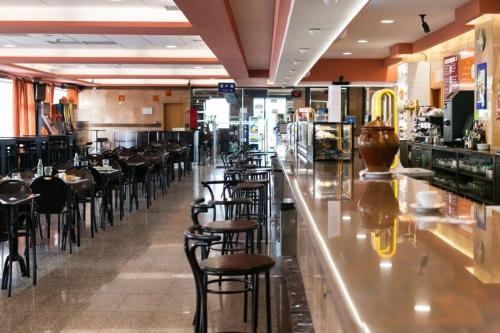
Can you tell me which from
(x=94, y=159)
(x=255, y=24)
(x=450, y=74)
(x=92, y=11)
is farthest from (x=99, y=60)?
(x=450, y=74)

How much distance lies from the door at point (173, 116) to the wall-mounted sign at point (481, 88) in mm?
13933

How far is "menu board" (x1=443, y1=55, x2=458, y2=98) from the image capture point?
10.2 m

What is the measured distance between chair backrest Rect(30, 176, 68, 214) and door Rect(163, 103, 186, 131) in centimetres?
1527

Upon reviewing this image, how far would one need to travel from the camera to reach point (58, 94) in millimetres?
20328

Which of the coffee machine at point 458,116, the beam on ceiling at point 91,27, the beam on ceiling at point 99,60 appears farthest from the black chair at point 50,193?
the beam on ceiling at point 99,60

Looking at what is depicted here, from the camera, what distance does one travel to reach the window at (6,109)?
53.5 feet

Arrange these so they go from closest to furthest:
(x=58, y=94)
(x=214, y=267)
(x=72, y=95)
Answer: (x=214, y=267), (x=58, y=94), (x=72, y=95)

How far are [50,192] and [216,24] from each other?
302 centimetres

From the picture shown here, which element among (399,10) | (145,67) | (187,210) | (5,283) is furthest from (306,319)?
(145,67)

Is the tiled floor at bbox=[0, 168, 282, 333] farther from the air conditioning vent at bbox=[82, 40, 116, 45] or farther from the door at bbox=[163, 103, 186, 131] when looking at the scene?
the door at bbox=[163, 103, 186, 131]

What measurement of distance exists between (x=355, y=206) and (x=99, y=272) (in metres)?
3.24

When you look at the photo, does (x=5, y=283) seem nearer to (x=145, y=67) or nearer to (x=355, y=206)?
(x=355, y=206)

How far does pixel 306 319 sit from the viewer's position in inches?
152

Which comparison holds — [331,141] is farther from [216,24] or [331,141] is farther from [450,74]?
[450,74]
